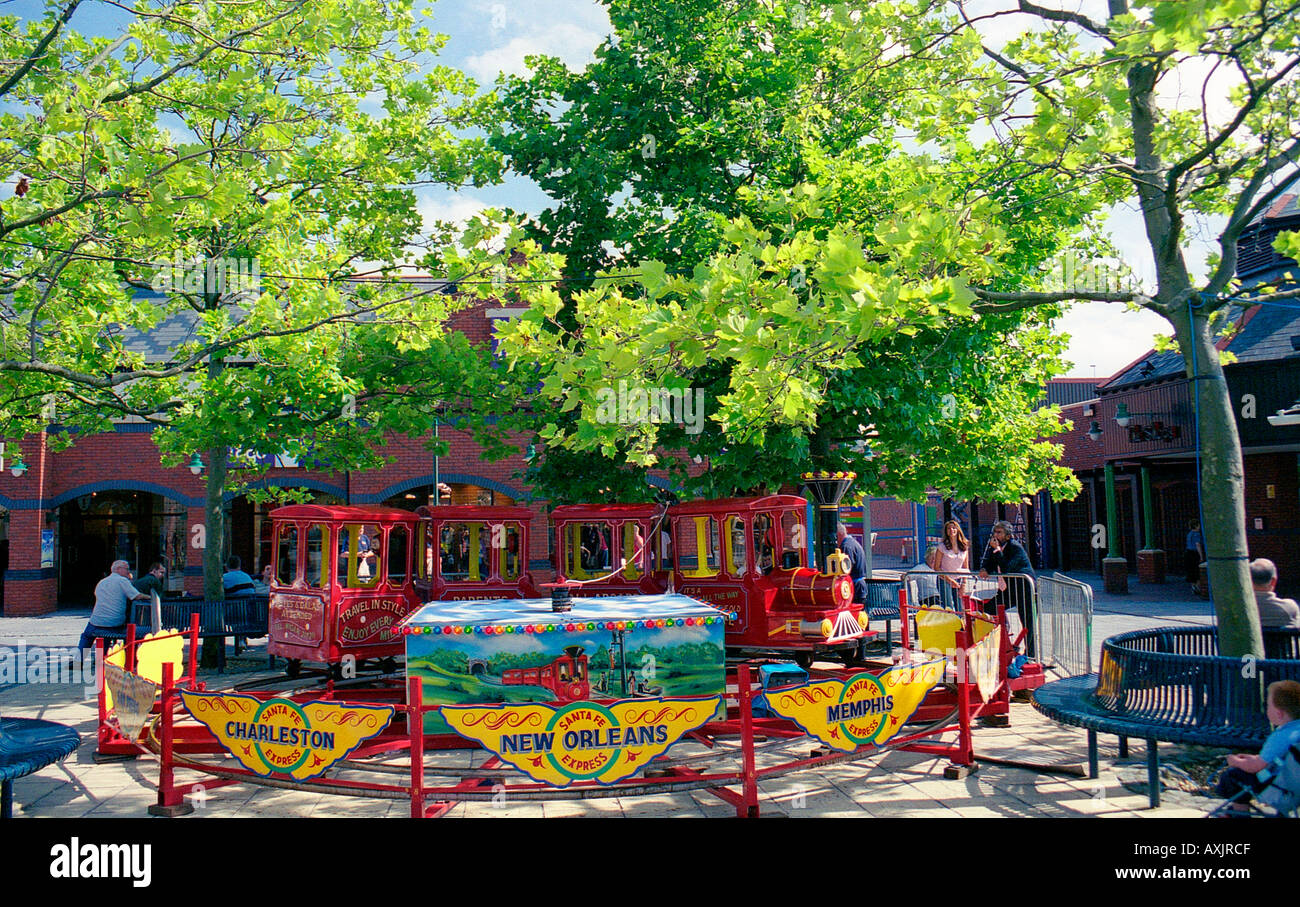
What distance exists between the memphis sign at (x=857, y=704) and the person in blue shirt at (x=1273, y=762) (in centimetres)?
238

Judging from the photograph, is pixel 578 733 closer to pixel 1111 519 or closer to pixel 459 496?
pixel 459 496

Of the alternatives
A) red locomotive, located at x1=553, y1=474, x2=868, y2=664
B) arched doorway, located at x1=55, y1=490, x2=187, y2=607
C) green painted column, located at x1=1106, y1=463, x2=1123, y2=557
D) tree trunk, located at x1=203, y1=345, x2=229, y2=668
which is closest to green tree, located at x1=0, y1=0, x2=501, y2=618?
tree trunk, located at x1=203, y1=345, x2=229, y2=668

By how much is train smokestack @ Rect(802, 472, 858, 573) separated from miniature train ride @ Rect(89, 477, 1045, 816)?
43 millimetres

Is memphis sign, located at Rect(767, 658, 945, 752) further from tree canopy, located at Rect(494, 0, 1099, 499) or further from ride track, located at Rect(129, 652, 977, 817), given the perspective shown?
tree canopy, located at Rect(494, 0, 1099, 499)

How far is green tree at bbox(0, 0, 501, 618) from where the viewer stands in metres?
7.70

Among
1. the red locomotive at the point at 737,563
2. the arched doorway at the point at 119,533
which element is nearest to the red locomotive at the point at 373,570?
the red locomotive at the point at 737,563

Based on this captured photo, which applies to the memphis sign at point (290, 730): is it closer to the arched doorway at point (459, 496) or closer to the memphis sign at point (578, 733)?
the memphis sign at point (578, 733)

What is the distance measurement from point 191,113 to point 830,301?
11.4 meters

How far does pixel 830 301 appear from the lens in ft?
21.0

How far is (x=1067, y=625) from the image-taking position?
12219 millimetres

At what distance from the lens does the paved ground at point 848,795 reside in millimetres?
7168

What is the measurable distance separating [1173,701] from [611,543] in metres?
8.18

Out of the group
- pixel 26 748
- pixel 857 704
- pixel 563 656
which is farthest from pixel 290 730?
pixel 857 704

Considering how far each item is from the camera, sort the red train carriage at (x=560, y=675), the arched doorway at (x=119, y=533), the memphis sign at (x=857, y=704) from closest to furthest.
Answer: the memphis sign at (x=857, y=704) < the red train carriage at (x=560, y=675) < the arched doorway at (x=119, y=533)
